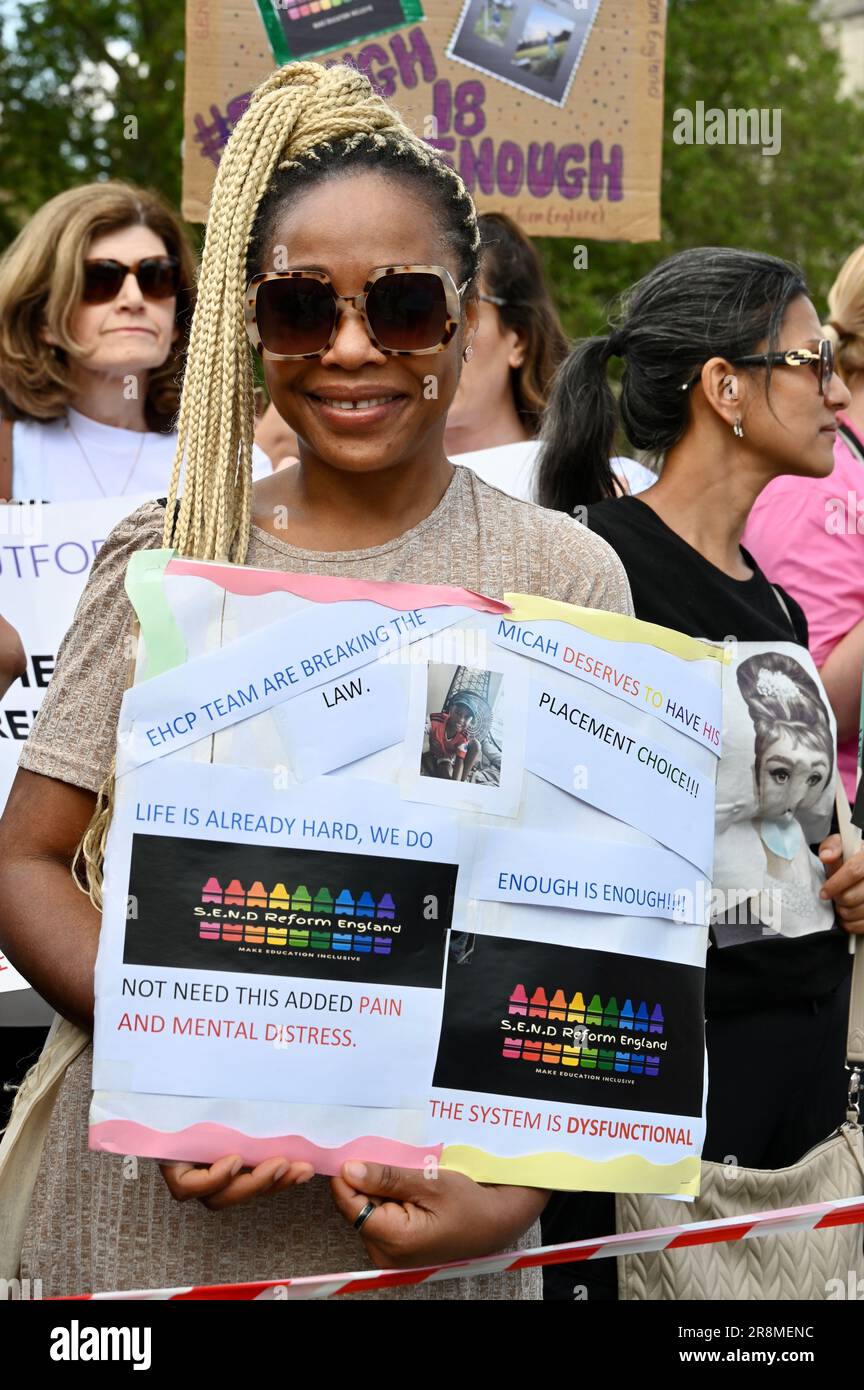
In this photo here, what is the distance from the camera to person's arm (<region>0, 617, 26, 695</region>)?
8.95ft

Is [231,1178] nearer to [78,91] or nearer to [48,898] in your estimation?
[48,898]

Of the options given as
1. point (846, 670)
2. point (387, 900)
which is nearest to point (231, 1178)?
point (387, 900)

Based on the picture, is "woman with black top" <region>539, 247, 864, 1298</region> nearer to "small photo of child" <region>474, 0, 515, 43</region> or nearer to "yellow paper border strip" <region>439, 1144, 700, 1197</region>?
"yellow paper border strip" <region>439, 1144, 700, 1197</region>

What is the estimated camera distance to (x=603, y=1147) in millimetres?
1894

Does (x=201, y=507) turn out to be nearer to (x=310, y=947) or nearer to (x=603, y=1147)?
(x=310, y=947)

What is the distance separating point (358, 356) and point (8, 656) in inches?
40.4

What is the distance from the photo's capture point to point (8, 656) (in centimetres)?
274

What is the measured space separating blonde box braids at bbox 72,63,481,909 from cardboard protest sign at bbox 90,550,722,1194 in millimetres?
126

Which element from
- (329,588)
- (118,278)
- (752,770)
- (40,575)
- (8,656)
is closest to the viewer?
(329,588)

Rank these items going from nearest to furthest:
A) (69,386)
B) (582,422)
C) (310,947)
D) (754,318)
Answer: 1. (310,947)
2. (754,318)
3. (582,422)
4. (69,386)

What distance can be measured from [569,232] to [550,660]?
3.59 m

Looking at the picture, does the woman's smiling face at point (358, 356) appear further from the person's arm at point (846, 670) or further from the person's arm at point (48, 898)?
the person's arm at point (846, 670)
